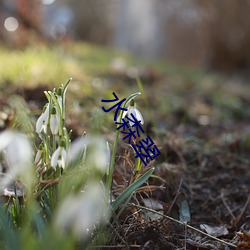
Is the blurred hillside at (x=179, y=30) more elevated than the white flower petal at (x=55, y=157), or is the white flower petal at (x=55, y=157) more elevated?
the white flower petal at (x=55, y=157)

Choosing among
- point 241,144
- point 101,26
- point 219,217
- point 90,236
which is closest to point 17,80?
point 241,144

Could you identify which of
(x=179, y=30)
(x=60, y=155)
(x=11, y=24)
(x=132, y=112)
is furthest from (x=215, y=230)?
(x=179, y=30)

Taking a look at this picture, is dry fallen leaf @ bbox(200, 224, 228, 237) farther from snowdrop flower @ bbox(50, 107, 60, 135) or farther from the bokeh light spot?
the bokeh light spot

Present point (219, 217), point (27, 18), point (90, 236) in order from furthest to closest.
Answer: point (27, 18)
point (219, 217)
point (90, 236)

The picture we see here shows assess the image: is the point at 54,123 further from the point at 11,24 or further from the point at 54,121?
the point at 11,24

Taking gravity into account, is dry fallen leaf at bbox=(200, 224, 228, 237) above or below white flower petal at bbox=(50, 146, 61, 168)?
below

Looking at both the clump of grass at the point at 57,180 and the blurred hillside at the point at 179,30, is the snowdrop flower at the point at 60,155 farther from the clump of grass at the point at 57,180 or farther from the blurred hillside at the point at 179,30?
the blurred hillside at the point at 179,30

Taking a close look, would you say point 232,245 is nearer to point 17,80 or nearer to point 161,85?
point 17,80

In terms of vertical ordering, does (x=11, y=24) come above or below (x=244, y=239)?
above

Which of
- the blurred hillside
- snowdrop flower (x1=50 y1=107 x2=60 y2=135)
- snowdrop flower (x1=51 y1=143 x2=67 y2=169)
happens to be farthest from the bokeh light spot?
snowdrop flower (x1=51 y1=143 x2=67 y2=169)

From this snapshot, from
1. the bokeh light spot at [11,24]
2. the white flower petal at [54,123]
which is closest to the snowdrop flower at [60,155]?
the white flower petal at [54,123]

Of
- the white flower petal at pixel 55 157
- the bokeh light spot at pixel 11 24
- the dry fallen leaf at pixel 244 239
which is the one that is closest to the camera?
the white flower petal at pixel 55 157
